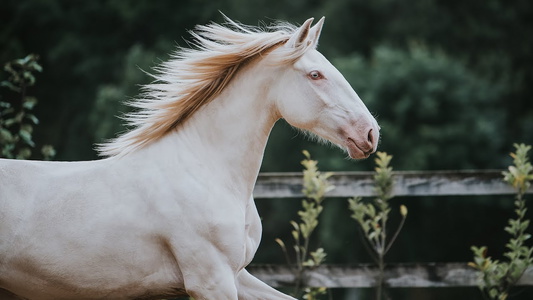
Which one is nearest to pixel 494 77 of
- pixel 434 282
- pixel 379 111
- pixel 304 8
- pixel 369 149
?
pixel 379 111

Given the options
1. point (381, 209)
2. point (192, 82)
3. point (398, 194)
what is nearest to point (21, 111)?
point (192, 82)

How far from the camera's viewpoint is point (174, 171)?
4.10m

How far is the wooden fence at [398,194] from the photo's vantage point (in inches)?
239

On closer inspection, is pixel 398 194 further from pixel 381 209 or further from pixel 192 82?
pixel 192 82

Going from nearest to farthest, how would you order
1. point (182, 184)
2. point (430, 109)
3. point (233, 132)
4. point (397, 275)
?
→ point (182, 184) → point (233, 132) → point (397, 275) → point (430, 109)

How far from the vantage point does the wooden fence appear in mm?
6062

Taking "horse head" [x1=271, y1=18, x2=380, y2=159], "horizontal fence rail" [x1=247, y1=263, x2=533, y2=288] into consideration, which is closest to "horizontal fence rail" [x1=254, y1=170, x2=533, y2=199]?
"horizontal fence rail" [x1=247, y1=263, x2=533, y2=288]

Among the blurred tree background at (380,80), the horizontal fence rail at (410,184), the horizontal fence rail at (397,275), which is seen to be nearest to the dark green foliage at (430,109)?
the blurred tree background at (380,80)

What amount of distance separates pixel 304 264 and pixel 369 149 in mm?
2081

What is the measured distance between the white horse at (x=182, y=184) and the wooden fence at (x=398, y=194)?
1783mm

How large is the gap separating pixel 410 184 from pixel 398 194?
13 cm

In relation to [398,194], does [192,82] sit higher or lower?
lower

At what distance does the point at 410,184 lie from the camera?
627cm

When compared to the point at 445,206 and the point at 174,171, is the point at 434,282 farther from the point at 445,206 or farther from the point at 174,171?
the point at 445,206
